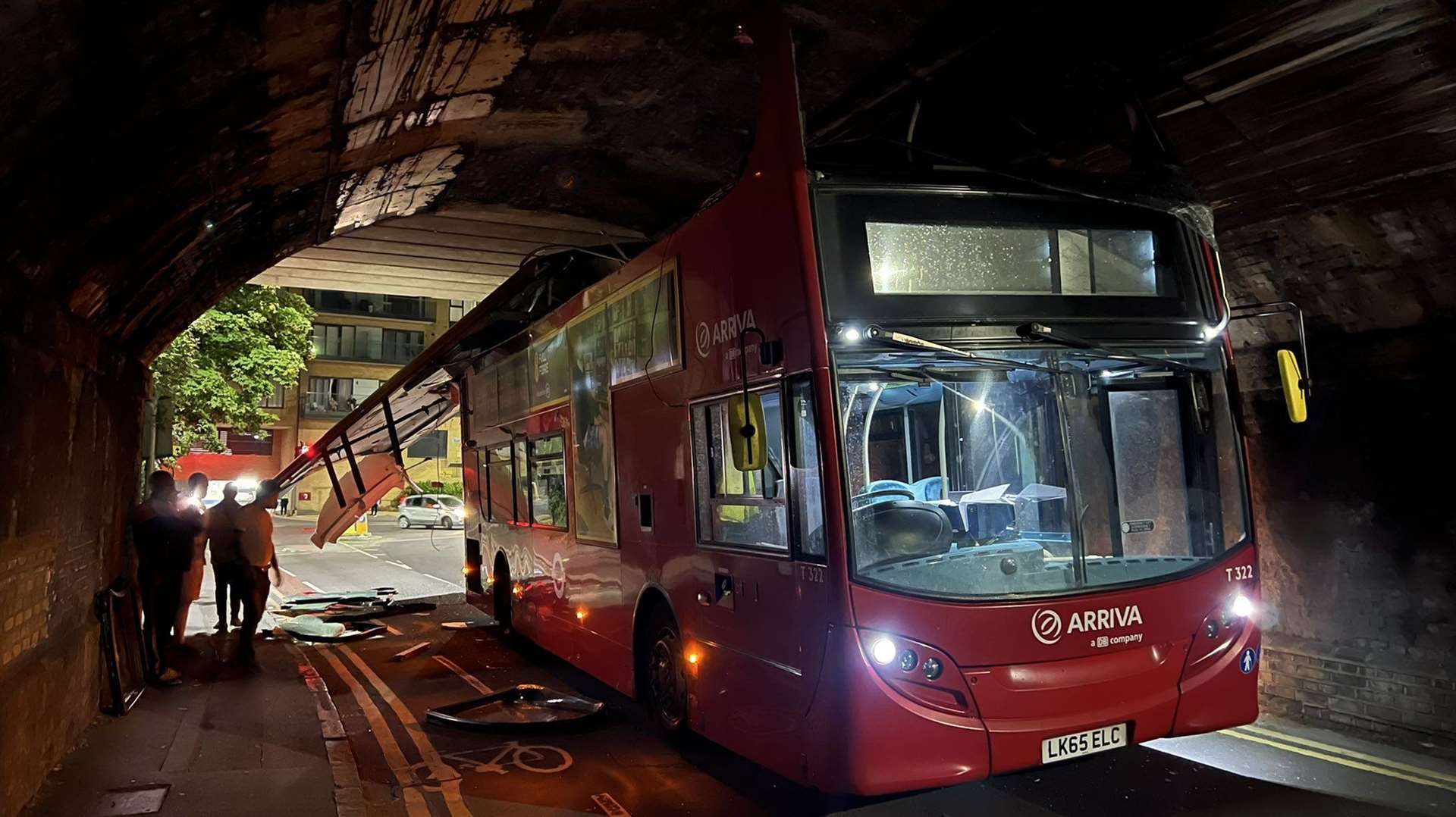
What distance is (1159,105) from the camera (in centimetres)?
662

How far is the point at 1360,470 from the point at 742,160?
5.31 meters

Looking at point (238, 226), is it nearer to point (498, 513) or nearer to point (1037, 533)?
point (498, 513)

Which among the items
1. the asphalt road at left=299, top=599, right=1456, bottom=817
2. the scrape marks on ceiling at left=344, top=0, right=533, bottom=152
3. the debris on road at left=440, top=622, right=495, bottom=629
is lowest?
the asphalt road at left=299, top=599, right=1456, bottom=817

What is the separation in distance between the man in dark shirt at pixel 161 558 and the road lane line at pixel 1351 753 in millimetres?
9222

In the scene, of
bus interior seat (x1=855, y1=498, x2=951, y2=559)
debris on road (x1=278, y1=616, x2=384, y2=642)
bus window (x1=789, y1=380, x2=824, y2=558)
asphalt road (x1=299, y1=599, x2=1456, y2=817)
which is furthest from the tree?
bus interior seat (x1=855, y1=498, x2=951, y2=559)

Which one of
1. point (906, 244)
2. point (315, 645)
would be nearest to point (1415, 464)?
point (906, 244)

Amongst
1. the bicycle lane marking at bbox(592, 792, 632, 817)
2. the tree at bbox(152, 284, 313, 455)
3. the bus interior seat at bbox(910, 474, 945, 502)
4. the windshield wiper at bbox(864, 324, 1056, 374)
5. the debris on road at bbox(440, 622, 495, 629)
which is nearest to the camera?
the windshield wiper at bbox(864, 324, 1056, 374)

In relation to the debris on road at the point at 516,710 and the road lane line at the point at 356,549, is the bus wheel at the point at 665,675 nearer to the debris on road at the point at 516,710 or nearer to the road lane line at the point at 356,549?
the debris on road at the point at 516,710

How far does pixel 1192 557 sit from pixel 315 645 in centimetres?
1009

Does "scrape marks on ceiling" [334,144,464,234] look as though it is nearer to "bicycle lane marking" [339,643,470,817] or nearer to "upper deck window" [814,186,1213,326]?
"bicycle lane marking" [339,643,470,817]

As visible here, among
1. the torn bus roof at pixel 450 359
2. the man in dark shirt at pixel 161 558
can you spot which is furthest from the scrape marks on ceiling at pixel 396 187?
the man in dark shirt at pixel 161 558

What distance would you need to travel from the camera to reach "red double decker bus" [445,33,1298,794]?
4.48 m

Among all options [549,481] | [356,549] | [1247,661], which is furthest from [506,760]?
[356,549]

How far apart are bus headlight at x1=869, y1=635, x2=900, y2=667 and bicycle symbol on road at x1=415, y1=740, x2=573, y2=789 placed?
2858 millimetres
